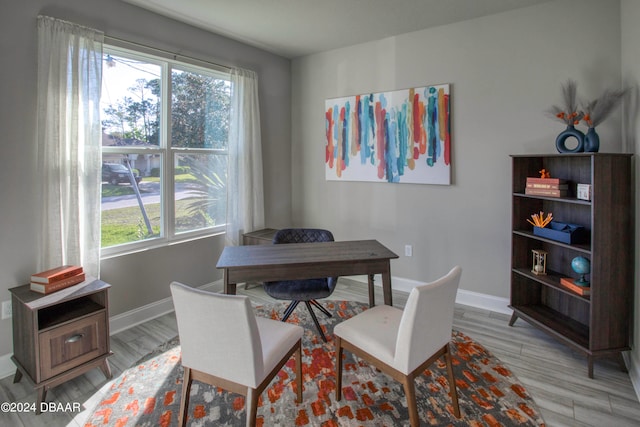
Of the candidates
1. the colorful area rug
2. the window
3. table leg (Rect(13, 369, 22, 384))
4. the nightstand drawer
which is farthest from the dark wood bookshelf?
table leg (Rect(13, 369, 22, 384))

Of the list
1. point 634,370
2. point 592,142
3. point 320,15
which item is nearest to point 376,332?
point 634,370

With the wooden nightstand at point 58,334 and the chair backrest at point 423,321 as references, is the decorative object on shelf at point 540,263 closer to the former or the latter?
the chair backrest at point 423,321

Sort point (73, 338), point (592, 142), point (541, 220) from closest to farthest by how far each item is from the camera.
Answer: point (73, 338) < point (592, 142) < point (541, 220)

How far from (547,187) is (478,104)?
1.02 metres

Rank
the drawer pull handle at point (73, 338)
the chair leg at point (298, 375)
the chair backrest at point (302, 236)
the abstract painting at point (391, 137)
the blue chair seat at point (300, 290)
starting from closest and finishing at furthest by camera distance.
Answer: the chair leg at point (298, 375), the drawer pull handle at point (73, 338), the blue chair seat at point (300, 290), the chair backrest at point (302, 236), the abstract painting at point (391, 137)

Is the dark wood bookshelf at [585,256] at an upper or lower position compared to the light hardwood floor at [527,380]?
upper

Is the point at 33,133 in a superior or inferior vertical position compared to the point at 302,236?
superior

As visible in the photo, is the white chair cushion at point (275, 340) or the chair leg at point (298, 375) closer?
the white chair cushion at point (275, 340)

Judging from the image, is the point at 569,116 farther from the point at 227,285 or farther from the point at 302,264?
the point at 227,285

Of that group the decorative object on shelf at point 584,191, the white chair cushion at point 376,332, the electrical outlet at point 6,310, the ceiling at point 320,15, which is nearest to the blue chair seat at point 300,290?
the white chair cushion at point 376,332

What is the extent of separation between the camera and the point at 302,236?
3.19m

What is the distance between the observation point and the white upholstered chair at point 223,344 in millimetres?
1551

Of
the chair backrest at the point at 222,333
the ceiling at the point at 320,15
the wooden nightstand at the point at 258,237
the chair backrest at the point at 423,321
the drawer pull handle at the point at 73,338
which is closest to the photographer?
the chair backrest at the point at 222,333

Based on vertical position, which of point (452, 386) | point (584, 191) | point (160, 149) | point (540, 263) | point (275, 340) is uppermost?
point (160, 149)
